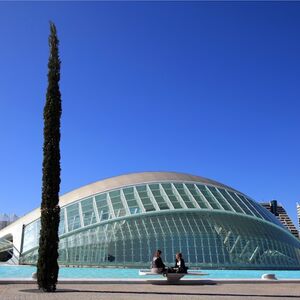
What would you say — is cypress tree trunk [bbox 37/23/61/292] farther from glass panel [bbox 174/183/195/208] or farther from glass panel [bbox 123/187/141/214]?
glass panel [bbox 174/183/195/208]

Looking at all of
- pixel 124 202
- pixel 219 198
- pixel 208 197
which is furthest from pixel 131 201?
pixel 219 198

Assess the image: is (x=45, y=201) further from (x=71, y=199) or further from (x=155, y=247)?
(x=71, y=199)

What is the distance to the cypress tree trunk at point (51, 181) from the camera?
14961 mm

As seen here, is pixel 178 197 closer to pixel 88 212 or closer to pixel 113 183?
pixel 113 183

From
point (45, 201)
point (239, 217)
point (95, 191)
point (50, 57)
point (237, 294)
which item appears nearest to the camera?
point (237, 294)

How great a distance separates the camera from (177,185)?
42094 mm

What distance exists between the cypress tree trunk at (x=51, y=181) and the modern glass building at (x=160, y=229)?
18142mm

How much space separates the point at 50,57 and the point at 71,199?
82.7ft

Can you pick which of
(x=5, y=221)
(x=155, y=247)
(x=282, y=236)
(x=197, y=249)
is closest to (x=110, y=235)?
(x=155, y=247)

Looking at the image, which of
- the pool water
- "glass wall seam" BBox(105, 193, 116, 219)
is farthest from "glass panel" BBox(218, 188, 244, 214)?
the pool water

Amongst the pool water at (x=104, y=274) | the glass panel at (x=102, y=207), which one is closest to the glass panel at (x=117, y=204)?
the glass panel at (x=102, y=207)

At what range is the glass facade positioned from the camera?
110 feet

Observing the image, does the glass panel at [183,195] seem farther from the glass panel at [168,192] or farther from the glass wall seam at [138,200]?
the glass wall seam at [138,200]

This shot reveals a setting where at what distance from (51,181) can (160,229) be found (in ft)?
65.9
